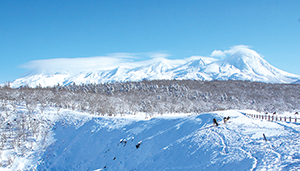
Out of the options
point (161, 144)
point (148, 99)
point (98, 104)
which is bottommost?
point (161, 144)

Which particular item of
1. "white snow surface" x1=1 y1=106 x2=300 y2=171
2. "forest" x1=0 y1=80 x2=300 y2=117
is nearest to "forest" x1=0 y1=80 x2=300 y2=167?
"forest" x1=0 y1=80 x2=300 y2=117

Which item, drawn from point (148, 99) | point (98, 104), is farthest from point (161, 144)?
point (148, 99)

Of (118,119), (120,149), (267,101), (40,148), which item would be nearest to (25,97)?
(40,148)

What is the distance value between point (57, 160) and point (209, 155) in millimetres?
24833

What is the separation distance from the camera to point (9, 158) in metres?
34.0

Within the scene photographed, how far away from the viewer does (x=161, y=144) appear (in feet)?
91.8

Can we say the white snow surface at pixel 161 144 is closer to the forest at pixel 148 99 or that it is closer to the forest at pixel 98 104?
the forest at pixel 98 104

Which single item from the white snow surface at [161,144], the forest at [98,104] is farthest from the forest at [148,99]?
the white snow surface at [161,144]

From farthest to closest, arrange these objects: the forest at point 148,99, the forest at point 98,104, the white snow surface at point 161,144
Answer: the forest at point 148,99
the forest at point 98,104
the white snow surface at point 161,144

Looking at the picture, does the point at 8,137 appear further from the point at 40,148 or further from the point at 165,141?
the point at 165,141

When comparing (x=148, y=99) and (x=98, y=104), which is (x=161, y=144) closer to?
(x=98, y=104)

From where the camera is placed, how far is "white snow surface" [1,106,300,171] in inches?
733

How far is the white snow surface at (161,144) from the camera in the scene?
18609mm

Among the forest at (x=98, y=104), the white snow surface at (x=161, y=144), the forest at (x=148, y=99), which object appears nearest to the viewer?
the white snow surface at (x=161, y=144)
